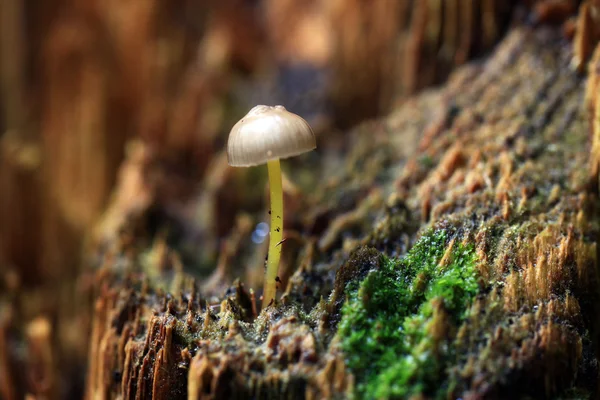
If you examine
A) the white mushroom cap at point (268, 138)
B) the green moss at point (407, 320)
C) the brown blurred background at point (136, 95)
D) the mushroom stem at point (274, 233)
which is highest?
the brown blurred background at point (136, 95)

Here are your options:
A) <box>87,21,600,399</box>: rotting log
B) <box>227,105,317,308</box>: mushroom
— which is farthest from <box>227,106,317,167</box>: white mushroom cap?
<box>87,21,600,399</box>: rotting log

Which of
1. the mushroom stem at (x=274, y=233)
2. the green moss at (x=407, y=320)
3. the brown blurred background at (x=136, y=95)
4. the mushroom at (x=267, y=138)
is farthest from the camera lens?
the brown blurred background at (x=136, y=95)

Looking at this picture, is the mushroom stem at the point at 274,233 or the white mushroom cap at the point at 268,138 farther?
the mushroom stem at the point at 274,233

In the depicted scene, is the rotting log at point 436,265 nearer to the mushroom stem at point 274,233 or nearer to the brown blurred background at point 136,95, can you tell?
the mushroom stem at point 274,233

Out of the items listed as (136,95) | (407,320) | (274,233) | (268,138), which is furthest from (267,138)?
(136,95)

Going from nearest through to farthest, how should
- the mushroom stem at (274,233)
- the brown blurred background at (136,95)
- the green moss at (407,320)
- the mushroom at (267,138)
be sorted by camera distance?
the green moss at (407,320), the mushroom at (267,138), the mushroom stem at (274,233), the brown blurred background at (136,95)

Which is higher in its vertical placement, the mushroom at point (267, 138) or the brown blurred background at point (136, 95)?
the brown blurred background at point (136, 95)

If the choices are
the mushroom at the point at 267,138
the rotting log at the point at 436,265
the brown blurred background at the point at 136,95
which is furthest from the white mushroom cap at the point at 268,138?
the brown blurred background at the point at 136,95
